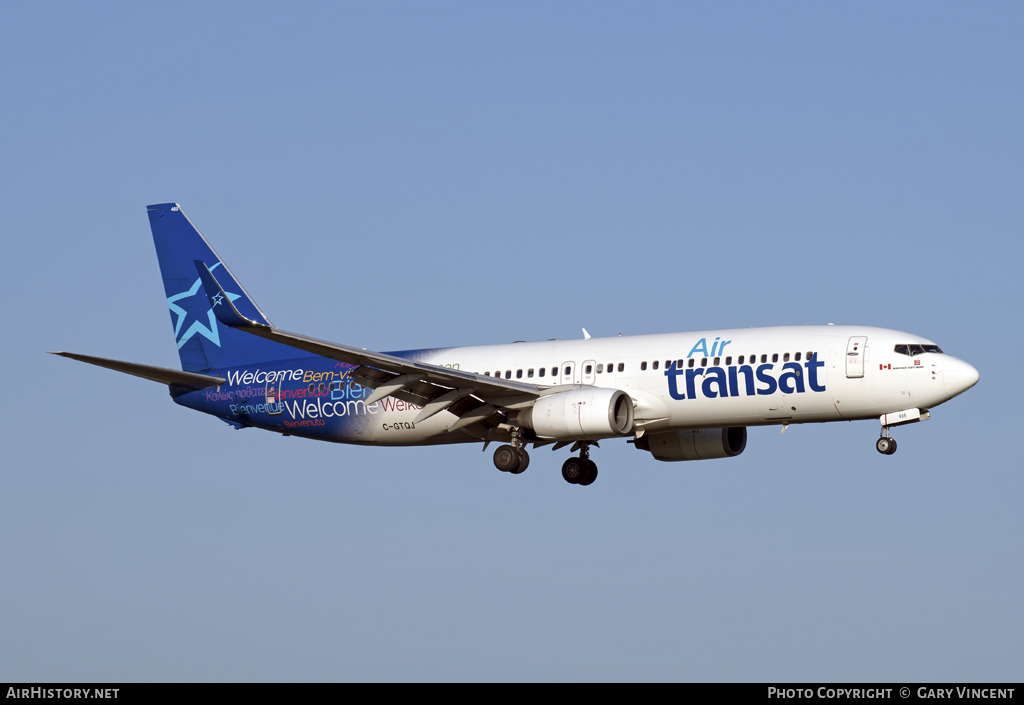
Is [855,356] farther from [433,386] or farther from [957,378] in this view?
[433,386]

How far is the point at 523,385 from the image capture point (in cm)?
4928

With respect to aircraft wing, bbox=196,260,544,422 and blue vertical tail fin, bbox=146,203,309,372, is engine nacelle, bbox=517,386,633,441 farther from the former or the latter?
blue vertical tail fin, bbox=146,203,309,372

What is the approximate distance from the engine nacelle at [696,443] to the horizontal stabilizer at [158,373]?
54.8 ft

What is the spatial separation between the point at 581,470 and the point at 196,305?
17639 millimetres

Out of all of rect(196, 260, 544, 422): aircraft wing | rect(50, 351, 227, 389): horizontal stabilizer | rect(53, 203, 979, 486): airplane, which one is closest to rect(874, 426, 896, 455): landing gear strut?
rect(53, 203, 979, 486): airplane

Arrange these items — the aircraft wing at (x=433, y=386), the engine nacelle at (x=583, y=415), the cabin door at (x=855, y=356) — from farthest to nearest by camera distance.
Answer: the engine nacelle at (x=583, y=415) → the aircraft wing at (x=433, y=386) → the cabin door at (x=855, y=356)

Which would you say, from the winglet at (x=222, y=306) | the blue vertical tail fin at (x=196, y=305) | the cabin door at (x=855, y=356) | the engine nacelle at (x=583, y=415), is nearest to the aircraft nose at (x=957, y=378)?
the cabin door at (x=855, y=356)

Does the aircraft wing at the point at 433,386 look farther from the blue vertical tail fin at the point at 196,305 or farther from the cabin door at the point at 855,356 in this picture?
the cabin door at the point at 855,356

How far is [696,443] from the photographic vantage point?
174ft

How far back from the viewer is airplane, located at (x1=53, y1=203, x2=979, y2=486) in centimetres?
4622

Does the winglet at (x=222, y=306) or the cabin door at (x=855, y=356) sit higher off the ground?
the winglet at (x=222, y=306)

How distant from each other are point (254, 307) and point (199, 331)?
2.48 meters

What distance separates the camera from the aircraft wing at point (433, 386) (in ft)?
153

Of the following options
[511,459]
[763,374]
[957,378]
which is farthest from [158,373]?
[957,378]
